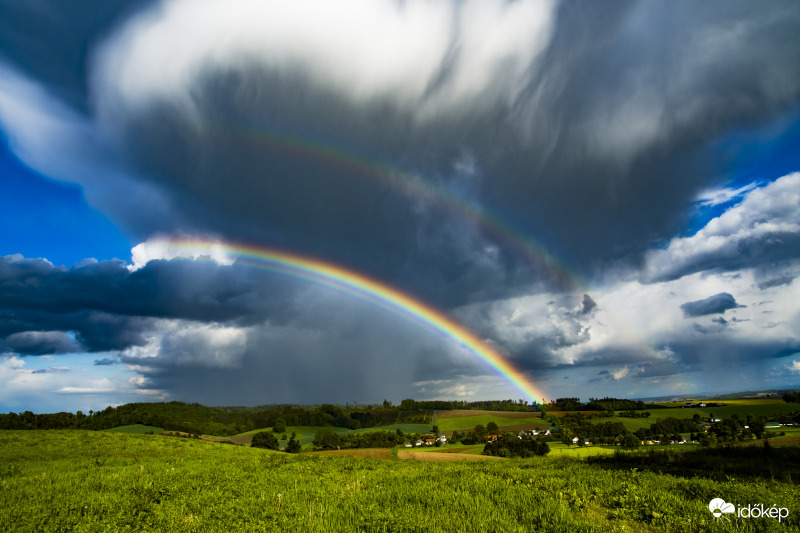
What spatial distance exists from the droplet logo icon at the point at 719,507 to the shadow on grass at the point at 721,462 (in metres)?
3.76

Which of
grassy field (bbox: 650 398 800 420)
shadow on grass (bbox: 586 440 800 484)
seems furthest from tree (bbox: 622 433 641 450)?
grassy field (bbox: 650 398 800 420)

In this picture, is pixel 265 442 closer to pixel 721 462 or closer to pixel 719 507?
pixel 721 462

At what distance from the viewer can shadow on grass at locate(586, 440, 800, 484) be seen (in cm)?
1253

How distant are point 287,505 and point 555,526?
21.5ft

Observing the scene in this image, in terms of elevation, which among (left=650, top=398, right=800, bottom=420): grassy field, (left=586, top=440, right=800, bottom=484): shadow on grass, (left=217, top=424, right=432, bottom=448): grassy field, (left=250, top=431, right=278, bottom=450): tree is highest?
(left=586, top=440, right=800, bottom=484): shadow on grass

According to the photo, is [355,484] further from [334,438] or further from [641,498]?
[334,438]

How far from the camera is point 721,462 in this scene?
14.7 metres

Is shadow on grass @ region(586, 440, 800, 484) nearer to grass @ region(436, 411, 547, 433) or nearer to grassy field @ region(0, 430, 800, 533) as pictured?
grassy field @ region(0, 430, 800, 533)

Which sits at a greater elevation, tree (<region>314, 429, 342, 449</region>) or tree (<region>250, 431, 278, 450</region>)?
tree (<region>250, 431, 278, 450</region>)

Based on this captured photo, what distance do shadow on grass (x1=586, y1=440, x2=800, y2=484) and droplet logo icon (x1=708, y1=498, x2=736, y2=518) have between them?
3760 mm

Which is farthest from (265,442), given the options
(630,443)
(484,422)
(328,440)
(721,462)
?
(721,462)

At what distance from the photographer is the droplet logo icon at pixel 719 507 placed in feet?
28.1

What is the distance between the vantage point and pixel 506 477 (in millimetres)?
14297

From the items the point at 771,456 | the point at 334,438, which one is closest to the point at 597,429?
the point at 334,438
